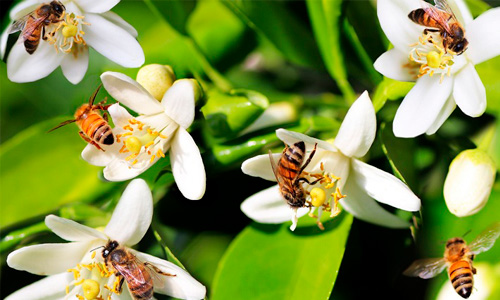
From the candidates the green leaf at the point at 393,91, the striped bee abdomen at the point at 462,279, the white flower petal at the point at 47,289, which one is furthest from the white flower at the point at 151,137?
the striped bee abdomen at the point at 462,279

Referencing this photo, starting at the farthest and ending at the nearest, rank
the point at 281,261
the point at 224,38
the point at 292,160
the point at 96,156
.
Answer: the point at 224,38 → the point at 281,261 → the point at 96,156 → the point at 292,160

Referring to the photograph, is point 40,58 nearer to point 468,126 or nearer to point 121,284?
point 121,284

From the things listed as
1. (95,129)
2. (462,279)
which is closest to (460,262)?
(462,279)

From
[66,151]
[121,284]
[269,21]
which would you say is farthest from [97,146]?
[269,21]

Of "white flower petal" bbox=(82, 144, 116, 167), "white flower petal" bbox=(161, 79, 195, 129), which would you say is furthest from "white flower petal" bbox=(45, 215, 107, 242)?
"white flower petal" bbox=(161, 79, 195, 129)

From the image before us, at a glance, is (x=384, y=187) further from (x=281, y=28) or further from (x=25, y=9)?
(x=25, y=9)

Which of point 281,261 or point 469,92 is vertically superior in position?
point 469,92
